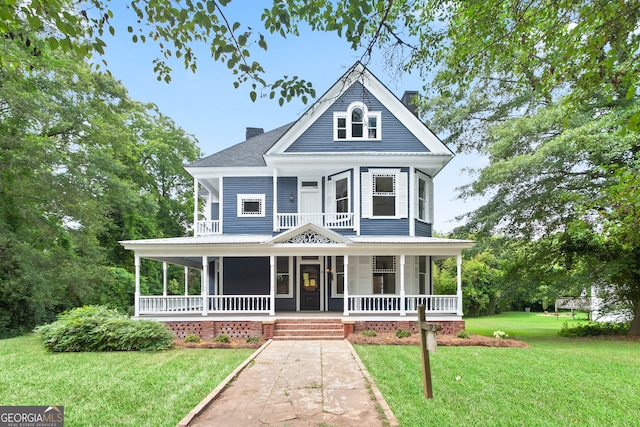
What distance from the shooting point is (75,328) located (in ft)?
38.6

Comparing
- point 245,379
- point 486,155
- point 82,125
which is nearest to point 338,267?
point 486,155

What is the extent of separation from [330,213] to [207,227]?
5.09 meters

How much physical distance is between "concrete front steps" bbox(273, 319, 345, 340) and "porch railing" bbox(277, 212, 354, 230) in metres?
3.77

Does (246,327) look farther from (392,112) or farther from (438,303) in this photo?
(392,112)

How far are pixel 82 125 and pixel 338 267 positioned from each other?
13.3 m

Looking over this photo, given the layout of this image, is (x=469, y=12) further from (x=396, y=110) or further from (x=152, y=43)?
(x=396, y=110)

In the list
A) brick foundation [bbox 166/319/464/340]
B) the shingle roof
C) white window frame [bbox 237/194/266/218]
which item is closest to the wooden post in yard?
brick foundation [bbox 166/319/464/340]

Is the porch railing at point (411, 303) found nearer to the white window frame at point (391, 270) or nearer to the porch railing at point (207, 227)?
the white window frame at point (391, 270)

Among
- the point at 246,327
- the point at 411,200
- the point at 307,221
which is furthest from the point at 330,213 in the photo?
the point at 246,327

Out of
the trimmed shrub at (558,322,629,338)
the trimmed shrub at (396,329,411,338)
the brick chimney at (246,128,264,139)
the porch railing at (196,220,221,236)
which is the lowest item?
the trimmed shrub at (558,322,629,338)

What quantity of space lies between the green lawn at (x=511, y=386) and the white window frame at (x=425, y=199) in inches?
246

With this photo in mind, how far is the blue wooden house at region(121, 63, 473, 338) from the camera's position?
596 inches

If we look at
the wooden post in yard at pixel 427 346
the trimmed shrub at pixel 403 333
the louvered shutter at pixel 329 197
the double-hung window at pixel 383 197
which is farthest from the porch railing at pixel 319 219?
the wooden post in yard at pixel 427 346

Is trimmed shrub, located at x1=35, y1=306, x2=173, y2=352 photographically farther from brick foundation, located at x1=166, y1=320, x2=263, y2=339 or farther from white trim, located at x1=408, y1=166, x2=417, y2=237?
white trim, located at x1=408, y1=166, x2=417, y2=237
